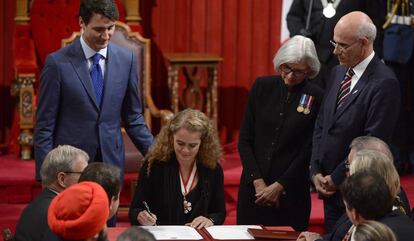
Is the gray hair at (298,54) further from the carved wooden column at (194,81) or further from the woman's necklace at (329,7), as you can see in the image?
the carved wooden column at (194,81)

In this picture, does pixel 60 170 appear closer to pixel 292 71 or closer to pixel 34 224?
pixel 34 224

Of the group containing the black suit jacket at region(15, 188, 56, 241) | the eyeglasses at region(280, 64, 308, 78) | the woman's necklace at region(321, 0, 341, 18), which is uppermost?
the woman's necklace at region(321, 0, 341, 18)

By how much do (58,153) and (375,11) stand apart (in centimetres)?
359

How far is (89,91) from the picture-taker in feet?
14.8

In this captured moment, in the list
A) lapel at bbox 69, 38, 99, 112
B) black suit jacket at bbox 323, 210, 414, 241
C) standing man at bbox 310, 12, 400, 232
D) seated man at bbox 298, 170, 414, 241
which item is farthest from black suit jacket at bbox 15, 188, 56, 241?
standing man at bbox 310, 12, 400, 232

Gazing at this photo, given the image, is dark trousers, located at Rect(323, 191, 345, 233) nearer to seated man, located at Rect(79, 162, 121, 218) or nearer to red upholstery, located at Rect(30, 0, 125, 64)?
seated man, located at Rect(79, 162, 121, 218)

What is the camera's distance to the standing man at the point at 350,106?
4.50 meters

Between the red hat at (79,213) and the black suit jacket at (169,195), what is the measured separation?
132cm

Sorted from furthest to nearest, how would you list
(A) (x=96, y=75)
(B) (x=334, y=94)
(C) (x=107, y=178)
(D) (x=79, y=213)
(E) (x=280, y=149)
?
(E) (x=280, y=149), (B) (x=334, y=94), (A) (x=96, y=75), (C) (x=107, y=178), (D) (x=79, y=213)

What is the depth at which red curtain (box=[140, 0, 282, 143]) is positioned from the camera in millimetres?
8203

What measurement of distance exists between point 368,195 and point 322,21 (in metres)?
3.50

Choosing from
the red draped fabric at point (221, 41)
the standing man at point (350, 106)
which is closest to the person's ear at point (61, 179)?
the standing man at point (350, 106)

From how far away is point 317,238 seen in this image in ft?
13.2

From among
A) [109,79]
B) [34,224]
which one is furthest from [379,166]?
[109,79]
